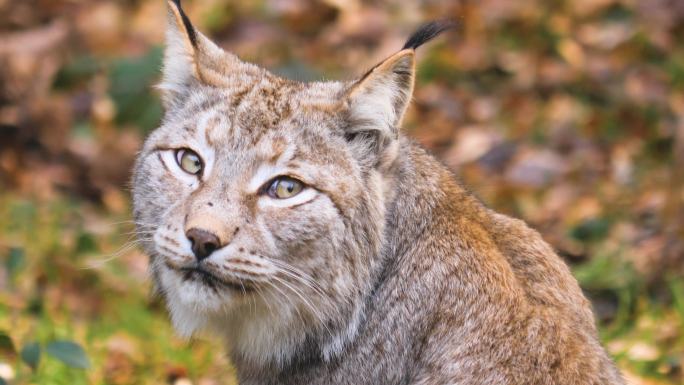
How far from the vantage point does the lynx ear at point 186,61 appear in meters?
5.43

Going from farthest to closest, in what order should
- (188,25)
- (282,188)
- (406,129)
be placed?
(406,129) → (188,25) → (282,188)

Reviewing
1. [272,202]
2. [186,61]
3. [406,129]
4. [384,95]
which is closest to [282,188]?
[272,202]

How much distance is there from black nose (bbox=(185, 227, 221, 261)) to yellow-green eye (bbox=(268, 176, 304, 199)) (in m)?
0.41

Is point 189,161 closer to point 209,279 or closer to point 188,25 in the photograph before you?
point 209,279

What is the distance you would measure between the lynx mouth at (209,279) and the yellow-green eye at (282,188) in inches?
16.7

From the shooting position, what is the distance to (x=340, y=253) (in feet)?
16.7

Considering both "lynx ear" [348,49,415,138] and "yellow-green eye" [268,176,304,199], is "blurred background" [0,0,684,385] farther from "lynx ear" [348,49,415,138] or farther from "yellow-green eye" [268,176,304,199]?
"yellow-green eye" [268,176,304,199]

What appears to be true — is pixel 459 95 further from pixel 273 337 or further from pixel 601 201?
pixel 273 337

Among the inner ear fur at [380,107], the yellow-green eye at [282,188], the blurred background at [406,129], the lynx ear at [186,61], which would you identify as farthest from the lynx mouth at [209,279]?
the blurred background at [406,129]

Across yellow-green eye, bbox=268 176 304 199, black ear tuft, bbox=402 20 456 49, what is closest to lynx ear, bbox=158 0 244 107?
yellow-green eye, bbox=268 176 304 199

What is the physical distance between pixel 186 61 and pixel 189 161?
0.60 m

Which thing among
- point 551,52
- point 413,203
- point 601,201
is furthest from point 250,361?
point 551,52

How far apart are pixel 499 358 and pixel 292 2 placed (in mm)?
7732

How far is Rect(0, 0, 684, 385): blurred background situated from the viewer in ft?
24.6
